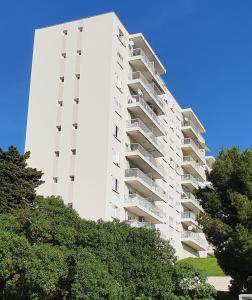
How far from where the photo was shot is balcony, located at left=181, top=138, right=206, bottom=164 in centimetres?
7362

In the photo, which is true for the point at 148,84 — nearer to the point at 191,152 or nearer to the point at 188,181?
the point at 188,181

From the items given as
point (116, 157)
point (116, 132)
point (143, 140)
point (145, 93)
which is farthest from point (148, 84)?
point (116, 157)

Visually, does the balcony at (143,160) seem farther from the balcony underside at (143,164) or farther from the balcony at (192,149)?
the balcony at (192,149)

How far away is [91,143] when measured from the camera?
1903 inches

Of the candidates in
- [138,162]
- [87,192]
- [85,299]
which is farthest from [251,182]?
[138,162]

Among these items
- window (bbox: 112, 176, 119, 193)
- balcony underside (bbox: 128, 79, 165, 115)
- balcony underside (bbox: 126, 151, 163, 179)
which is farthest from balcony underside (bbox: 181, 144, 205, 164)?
window (bbox: 112, 176, 119, 193)

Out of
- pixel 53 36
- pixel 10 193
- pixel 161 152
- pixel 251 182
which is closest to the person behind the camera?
pixel 251 182

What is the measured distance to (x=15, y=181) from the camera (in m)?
35.5

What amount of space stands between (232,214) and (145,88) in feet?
81.6

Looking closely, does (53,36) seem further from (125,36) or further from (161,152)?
(161,152)

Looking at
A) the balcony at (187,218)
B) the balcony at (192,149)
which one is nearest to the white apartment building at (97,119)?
the balcony at (187,218)

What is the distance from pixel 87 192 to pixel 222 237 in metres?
17.4

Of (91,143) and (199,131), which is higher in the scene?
(199,131)

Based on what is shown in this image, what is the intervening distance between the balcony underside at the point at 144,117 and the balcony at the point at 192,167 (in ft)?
46.7
